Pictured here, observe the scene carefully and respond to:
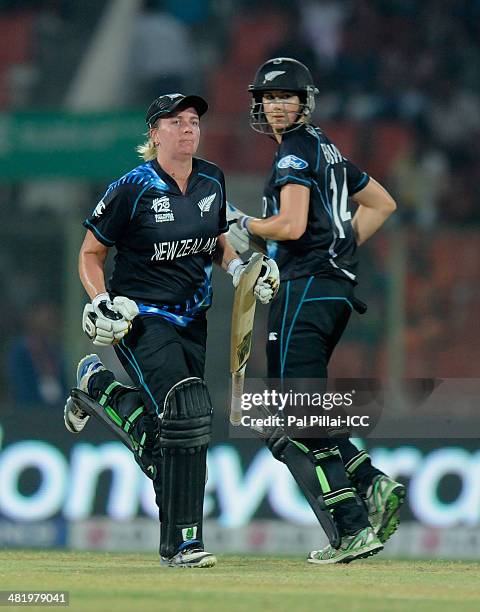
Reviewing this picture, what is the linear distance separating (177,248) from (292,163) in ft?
2.07

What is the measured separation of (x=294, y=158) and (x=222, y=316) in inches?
138

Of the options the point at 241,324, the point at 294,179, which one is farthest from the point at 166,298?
the point at 294,179

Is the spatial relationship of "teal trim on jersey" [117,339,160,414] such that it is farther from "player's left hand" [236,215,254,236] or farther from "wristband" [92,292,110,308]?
"player's left hand" [236,215,254,236]

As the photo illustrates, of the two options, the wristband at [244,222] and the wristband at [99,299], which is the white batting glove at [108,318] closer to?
the wristband at [99,299]

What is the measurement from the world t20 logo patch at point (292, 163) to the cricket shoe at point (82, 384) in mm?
1150

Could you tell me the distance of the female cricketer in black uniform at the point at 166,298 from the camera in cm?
553

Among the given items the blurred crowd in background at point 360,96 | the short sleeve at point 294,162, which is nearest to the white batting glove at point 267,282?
the short sleeve at point 294,162

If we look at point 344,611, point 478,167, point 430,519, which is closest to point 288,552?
point 430,519

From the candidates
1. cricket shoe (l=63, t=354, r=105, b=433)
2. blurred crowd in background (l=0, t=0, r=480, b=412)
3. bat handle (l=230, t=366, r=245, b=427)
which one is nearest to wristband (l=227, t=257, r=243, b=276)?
bat handle (l=230, t=366, r=245, b=427)

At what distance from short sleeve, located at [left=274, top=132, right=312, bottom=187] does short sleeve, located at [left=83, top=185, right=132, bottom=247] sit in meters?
0.69

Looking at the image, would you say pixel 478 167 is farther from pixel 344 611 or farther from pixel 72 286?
pixel 344 611

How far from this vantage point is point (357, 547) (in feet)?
19.2

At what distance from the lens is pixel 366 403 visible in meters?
7.16

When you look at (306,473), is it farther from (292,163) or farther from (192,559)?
(292,163)
